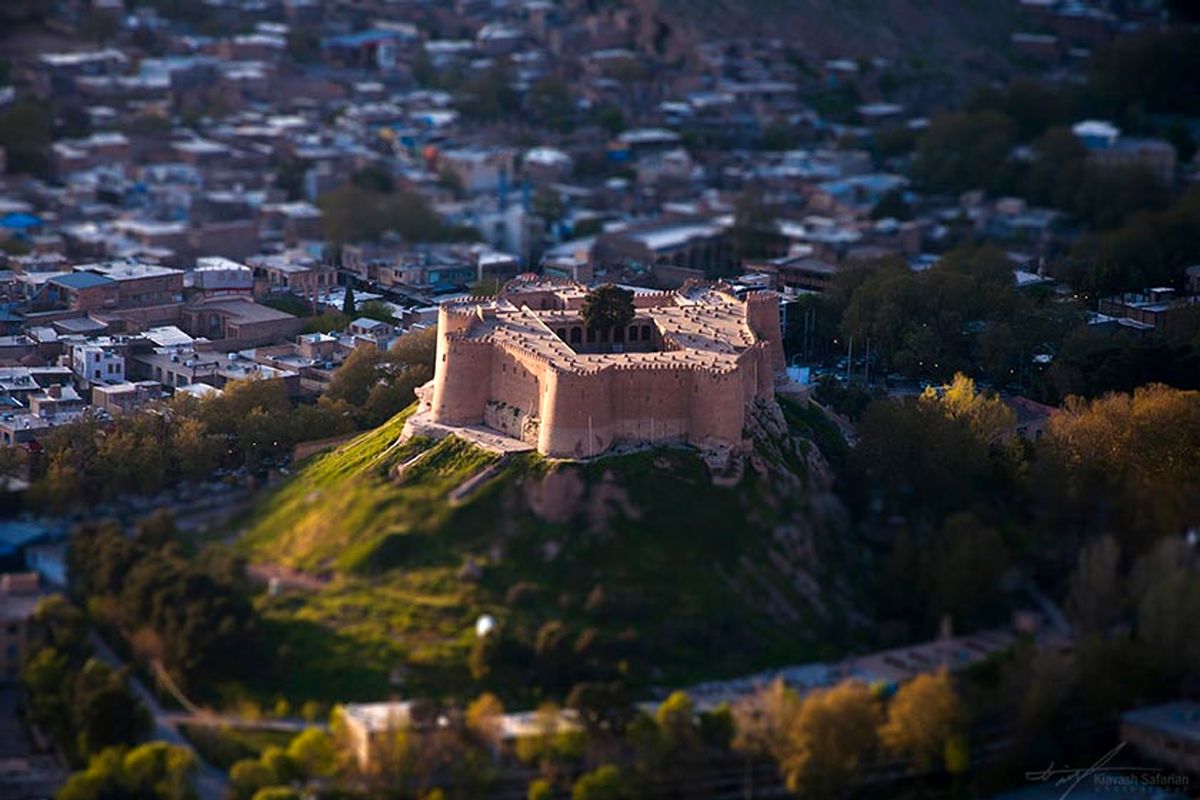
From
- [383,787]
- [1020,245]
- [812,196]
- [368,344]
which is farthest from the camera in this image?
[812,196]

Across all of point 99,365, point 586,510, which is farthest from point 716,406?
point 99,365

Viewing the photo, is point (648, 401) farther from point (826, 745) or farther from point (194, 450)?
point (194, 450)

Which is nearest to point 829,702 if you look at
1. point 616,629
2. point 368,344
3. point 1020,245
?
point 616,629

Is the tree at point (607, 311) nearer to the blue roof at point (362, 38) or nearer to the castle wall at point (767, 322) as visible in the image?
the castle wall at point (767, 322)

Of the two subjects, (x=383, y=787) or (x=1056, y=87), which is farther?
(x=1056, y=87)

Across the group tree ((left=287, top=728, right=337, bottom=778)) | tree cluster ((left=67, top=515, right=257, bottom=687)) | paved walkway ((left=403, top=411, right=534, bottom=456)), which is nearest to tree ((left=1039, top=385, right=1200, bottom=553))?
paved walkway ((left=403, top=411, right=534, bottom=456))

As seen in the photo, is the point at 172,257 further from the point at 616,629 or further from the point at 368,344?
the point at 616,629

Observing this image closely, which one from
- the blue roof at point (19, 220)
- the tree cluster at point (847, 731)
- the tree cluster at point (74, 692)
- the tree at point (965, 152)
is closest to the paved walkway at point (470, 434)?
the tree cluster at point (847, 731)
